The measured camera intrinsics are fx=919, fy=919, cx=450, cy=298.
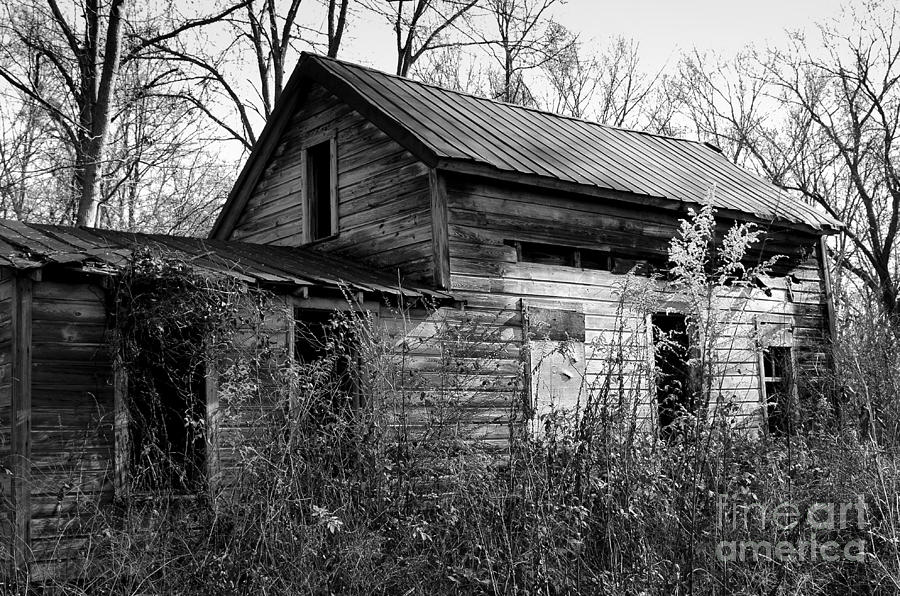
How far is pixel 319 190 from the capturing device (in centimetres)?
1285

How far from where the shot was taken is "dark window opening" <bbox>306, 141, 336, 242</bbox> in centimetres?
1256

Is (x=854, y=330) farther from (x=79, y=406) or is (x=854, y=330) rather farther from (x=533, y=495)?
(x=79, y=406)

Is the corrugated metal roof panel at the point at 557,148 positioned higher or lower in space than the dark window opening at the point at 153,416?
higher

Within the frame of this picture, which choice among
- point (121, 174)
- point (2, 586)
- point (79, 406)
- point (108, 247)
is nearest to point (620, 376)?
point (2, 586)

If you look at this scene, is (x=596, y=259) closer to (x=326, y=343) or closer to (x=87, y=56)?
(x=326, y=343)

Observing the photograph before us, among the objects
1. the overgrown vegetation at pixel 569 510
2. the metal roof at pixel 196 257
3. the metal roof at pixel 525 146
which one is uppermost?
the metal roof at pixel 525 146

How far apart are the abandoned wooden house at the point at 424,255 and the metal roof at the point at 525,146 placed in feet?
0.14

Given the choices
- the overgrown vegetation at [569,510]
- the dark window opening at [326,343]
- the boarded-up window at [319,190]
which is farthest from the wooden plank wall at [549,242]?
the overgrown vegetation at [569,510]

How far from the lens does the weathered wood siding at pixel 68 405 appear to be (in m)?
7.30

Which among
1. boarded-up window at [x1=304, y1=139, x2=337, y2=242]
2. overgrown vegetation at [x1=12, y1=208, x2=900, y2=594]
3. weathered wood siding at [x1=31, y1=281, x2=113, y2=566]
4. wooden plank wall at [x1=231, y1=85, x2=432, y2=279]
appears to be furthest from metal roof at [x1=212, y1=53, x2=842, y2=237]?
overgrown vegetation at [x1=12, y1=208, x2=900, y2=594]

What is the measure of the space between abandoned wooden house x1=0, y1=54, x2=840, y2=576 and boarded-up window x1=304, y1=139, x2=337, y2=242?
0.03m

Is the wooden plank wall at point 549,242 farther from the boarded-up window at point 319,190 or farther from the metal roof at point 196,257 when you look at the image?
the boarded-up window at point 319,190

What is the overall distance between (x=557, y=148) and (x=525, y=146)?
0.68 meters

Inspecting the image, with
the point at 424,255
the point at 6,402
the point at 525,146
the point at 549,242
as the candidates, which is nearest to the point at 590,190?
the point at 549,242
